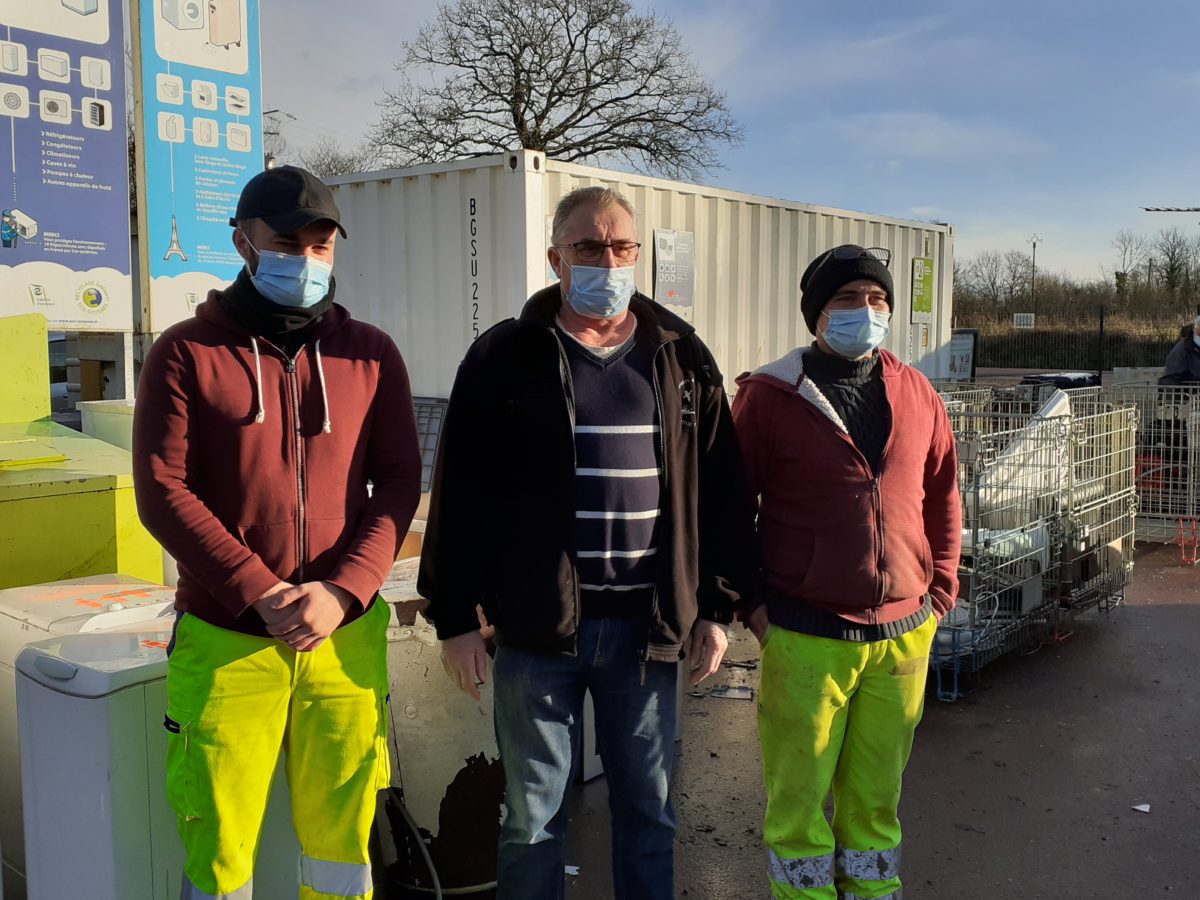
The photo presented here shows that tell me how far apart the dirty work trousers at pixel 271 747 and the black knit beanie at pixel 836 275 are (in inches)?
57.3

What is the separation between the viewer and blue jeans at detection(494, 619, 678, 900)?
2.33 m

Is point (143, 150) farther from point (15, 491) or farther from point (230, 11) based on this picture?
point (15, 491)

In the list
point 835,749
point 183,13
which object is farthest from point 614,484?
point 183,13

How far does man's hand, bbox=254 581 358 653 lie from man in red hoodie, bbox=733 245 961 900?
3.58 ft

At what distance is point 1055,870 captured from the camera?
3367mm

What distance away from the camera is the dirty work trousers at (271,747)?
2.06 meters

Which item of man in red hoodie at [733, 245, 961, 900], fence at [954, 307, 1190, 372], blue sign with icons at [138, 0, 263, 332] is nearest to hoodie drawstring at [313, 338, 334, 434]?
man in red hoodie at [733, 245, 961, 900]

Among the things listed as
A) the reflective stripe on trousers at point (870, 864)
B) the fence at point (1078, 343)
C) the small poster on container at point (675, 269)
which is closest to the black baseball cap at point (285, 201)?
the reflective stripe on trousers at point (870, 864)

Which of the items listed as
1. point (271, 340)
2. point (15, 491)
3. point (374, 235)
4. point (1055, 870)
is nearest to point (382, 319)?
point (374, 235)

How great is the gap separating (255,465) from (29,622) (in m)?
1.02

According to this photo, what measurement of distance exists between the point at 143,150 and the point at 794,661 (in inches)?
176

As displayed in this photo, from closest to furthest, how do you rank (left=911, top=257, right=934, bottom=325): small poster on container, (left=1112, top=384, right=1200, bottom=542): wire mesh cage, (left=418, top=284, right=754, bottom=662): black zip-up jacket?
(left=418, top=284, right=754, bottom=662): black zip-up jacket → (left=1112, top=384, right=1200, bottom=542): wire mesh cage → (left=911, top=257, right=934, bottom=325): small poster on container

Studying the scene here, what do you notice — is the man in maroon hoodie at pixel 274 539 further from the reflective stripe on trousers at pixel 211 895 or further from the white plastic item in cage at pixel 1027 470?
the white plastic item in cage at pixel 1027 470

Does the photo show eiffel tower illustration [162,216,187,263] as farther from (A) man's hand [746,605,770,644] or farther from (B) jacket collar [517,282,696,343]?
(A) man's hand [746,605,770,644]
